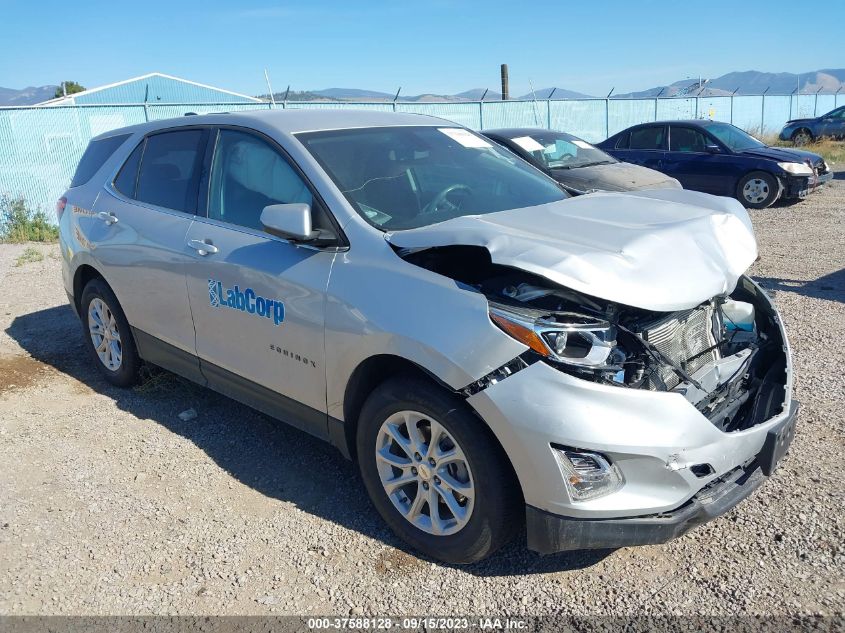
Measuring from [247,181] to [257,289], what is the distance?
70cm

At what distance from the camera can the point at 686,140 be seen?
13.1m

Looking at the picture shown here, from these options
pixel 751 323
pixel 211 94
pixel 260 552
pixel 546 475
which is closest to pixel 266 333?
pixel 260 552

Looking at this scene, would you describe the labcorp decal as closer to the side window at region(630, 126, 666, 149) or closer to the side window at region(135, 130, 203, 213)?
the side window at region(135, 130, 203, 213)

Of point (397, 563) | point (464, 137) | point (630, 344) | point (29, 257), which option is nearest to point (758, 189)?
point (464, 137)

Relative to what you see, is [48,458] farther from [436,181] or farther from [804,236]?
[804,236]

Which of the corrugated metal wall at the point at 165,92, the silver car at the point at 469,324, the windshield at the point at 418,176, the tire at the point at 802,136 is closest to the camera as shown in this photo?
the silver car at the point at 469,324

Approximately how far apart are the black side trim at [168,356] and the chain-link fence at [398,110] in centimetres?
227

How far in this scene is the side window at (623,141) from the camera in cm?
1364

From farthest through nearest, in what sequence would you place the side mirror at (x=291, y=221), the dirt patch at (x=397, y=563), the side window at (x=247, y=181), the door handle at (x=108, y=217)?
the door handle at (x=108, y=217)
the side window at (x=247, y=181)
the side mirror at (x=291, y=221)
the dirt patch at (x=397, y=563)

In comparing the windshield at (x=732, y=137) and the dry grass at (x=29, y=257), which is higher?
the windshield at (x=732, y=137)

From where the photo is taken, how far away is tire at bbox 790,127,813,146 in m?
24.4

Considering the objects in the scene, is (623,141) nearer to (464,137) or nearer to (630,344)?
(464,137)

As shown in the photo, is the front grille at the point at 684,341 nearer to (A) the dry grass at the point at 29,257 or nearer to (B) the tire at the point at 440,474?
(B) the tire at the point at 440,474

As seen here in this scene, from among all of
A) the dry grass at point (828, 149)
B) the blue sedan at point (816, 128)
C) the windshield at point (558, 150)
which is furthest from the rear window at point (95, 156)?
the blue sedan at point (816, 128)
